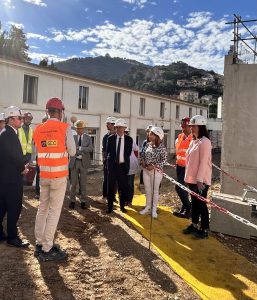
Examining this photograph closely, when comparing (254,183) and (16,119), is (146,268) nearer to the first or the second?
(16,119)

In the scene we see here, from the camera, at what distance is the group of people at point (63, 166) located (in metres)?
4.48

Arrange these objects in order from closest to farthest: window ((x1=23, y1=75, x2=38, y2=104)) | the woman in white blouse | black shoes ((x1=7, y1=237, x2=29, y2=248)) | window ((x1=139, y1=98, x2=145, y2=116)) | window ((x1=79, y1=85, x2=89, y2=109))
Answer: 1. black shoes ((x1=7, y1=237, x2=29, y2=248))
2. the woman in white blouse
3. window ((x1=23, y1=75, x2=38, y2=104))
4. window ((x1=79, y1=85, x2=89, y2=109))
5. window ((x1=139, y1=98, x2=145, y2=116))

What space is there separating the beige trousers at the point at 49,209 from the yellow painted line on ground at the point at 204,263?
1.70 m

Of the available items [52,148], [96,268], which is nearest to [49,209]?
[52,148]

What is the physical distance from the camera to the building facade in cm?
1897

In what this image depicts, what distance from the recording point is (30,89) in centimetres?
2019

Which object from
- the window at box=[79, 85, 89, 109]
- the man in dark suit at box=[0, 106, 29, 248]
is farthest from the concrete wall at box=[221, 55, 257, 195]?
the window at box=[79, 85, 89, 109]

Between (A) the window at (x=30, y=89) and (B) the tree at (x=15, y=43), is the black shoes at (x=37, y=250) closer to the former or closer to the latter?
(A) the window at (x=30, y=89)

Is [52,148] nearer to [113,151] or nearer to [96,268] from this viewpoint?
[96,268]

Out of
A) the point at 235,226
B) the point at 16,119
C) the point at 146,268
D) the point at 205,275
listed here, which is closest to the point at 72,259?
the point at 146,268

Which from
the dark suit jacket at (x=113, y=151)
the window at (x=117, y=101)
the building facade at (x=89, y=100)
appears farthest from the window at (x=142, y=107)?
the dark suit jacket at (x=113, y=151)

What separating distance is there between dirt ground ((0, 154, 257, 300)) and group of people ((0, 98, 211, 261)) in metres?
0.29

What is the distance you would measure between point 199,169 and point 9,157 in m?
3.10

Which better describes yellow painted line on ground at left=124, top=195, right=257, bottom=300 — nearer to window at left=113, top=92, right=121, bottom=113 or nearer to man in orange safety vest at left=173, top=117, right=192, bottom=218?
man in orange safety vest at left=173, top=117, right=192, bottom=218
